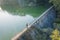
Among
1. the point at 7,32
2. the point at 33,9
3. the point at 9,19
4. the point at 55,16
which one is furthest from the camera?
the point at 33,9

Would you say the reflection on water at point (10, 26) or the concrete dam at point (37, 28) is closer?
the concrete dam at point (37, 28)

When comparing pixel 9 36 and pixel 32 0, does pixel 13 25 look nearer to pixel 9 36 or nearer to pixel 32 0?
pixel 9 36

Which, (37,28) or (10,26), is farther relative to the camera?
(10,26)

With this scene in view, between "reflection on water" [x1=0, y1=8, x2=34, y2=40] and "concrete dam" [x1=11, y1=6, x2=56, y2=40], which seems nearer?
"concrete dam" [x1=11, y1=6, x2=56, y2=40]

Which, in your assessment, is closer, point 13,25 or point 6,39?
point 6,39

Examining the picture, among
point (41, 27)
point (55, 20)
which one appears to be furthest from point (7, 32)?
point (55, 20)

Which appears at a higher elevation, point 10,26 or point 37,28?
point 37,28

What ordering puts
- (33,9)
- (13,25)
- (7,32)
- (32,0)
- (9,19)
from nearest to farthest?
(7,32)
(13,25)
(9,19)
(33,9)
(32,0)

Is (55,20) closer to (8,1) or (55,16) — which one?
(55,16)

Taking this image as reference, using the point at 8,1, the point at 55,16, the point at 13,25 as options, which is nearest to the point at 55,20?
the point at 55,16
